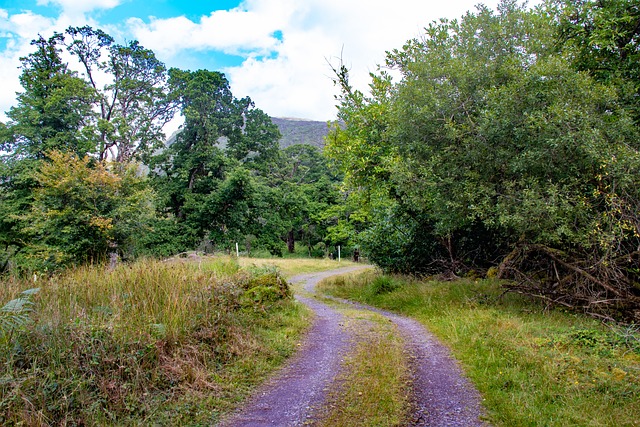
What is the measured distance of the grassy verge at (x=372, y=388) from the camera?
343 cm

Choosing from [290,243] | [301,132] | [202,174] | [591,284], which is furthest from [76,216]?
[301,132]

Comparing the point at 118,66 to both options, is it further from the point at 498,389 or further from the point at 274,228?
the point at 498,389

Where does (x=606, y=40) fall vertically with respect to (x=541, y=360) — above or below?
above

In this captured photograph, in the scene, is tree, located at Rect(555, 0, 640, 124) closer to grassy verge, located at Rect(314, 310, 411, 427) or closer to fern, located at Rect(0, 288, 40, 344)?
grassy verge, located at Rect(314, 310, 411, 427)

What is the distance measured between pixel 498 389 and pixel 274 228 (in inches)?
1201

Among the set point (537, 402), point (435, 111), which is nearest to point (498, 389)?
point (537, 402)

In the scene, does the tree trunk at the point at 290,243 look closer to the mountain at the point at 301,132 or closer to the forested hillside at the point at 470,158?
the forested hillside at the point at 470,158

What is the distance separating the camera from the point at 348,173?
1163 centimetres

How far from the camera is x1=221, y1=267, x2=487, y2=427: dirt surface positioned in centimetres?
348

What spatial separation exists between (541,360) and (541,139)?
3726 mm

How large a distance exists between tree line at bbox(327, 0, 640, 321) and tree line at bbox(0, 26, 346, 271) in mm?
11438

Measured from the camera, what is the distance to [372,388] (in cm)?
403

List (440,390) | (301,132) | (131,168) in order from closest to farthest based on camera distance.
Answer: (440,390)
(131,168)
(301,132)

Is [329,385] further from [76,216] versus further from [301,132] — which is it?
[301,132]
